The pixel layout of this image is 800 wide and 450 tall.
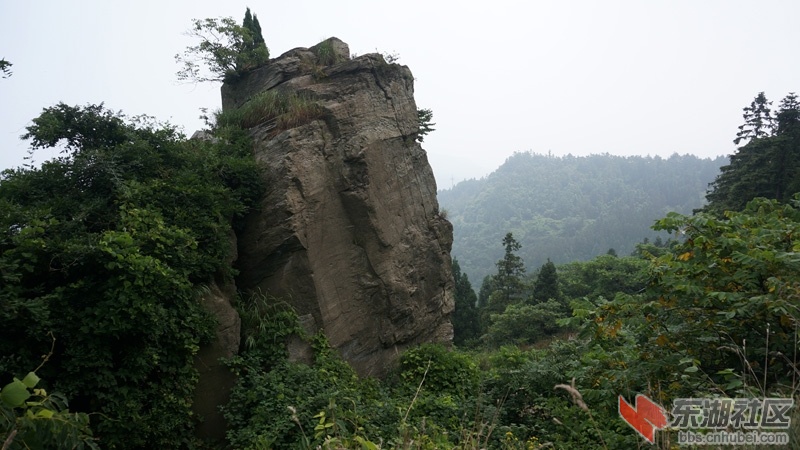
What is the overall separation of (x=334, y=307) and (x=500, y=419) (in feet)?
11.3

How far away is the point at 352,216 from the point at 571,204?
14281 centimetres

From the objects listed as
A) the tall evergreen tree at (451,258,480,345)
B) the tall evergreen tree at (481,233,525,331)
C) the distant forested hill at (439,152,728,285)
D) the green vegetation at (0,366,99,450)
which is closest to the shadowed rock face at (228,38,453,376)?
the green vegetation at (0,366,99,450)

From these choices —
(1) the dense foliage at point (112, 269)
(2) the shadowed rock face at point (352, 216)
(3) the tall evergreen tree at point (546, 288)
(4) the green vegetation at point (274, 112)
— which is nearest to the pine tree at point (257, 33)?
(2) the shadowed rock face at point (352, 216)

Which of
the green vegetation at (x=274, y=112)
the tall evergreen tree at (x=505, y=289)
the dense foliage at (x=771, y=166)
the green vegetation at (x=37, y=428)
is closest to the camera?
the green vegetation at (x=37, y=428)

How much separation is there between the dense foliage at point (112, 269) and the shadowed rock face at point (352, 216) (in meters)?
1.17

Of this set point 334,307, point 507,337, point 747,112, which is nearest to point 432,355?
point 334,307

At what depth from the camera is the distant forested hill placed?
351ft

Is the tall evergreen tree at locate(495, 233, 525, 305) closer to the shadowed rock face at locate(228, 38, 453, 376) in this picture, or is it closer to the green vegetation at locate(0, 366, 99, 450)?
the shadowed rock face at locate(228, 38, 453, 376)

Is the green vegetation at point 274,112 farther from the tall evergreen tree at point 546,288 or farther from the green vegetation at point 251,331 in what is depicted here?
the tall evergreen tree at point 546,288

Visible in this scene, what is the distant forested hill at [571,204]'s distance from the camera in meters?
107

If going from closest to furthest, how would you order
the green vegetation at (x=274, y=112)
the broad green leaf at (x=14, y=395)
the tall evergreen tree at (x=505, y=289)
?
1. the broad green leaf at (x=14, y=395)
2. the green vegetation at (x=274, y=112)
3. the tall evergreen tree at (x=505, y=289)

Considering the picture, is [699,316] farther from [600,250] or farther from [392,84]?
[600,250]

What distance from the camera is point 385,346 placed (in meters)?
9.56

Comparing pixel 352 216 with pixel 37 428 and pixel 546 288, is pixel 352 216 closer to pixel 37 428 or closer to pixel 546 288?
pixel 37 428
